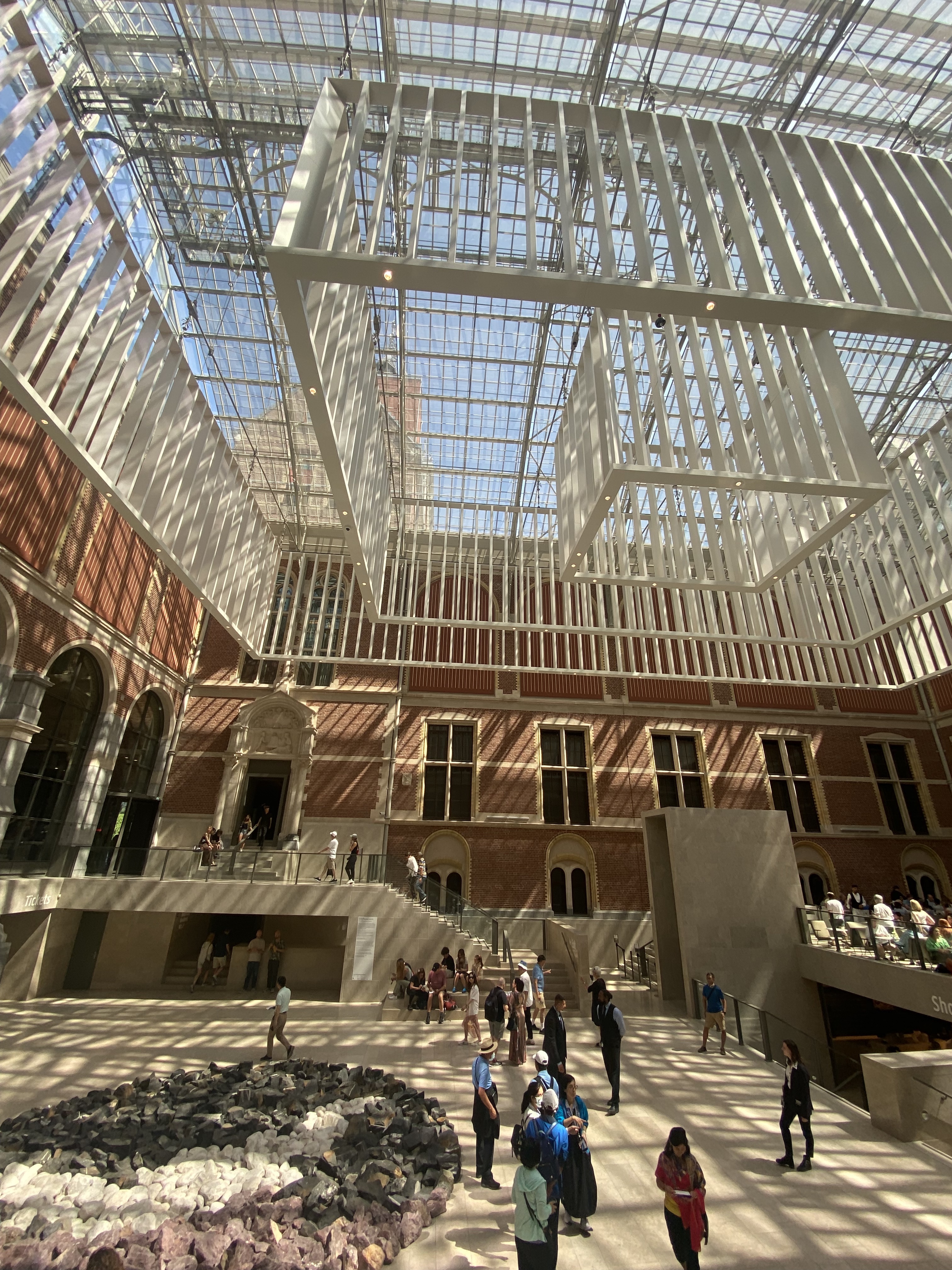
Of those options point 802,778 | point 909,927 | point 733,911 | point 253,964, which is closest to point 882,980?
point 909,927

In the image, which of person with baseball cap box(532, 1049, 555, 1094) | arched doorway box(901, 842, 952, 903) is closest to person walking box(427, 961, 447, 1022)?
person with baseball cap box(532, 1049, 555, 1094)

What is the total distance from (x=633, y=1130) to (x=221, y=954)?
551 inches

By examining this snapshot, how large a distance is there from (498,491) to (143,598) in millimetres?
11076

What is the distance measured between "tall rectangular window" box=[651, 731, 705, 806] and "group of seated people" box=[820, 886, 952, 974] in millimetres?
5591

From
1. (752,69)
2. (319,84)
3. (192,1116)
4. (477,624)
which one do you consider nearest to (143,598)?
(477,624)

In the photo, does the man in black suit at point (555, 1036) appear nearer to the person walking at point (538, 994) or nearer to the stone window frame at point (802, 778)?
the person walking at point (538, 994)

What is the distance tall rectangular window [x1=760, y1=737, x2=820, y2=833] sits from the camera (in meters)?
22.1

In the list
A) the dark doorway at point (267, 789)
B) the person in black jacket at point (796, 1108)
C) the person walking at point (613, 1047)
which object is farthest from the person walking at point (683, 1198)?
the dark doorway at point (267, 789)

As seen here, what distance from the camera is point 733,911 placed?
593 inches

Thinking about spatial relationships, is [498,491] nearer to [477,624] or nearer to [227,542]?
[477,624]

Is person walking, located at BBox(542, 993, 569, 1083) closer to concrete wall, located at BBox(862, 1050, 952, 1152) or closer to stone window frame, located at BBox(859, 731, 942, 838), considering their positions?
concrete wall, located at BBox(862, 1050, 952, 1152)

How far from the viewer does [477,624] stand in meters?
13.8

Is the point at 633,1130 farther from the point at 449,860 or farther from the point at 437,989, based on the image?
the point at 449,860

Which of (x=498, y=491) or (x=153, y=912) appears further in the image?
(x=498, y=491)
